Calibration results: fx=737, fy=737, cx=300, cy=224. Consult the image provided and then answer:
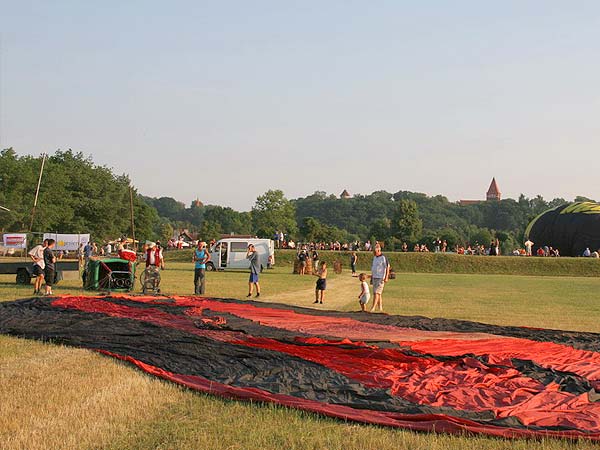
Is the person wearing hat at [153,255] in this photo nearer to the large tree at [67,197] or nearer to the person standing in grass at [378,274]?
the person standing in grass at [378,274]

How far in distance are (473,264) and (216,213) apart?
123 m

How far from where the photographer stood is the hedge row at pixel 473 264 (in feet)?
168

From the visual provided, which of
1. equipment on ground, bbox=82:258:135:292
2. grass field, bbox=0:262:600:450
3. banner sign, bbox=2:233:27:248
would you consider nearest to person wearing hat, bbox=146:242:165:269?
equipment on ground, bbox=82:258:135:292

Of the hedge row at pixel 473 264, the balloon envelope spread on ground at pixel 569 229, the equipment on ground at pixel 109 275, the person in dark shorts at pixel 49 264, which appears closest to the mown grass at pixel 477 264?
the hedge row at pixel 473 264

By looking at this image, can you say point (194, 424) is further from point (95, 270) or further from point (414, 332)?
point (95, 270)

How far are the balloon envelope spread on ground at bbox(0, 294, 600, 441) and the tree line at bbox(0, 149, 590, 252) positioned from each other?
5094 centimetres

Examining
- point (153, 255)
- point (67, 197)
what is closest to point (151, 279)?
point (153, 255)

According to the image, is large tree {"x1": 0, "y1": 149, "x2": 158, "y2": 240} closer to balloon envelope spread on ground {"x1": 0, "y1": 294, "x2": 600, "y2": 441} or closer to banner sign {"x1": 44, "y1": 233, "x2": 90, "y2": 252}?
banner sign {"x1": 44, "y1": 233, "x2": 90, "y2": 252}

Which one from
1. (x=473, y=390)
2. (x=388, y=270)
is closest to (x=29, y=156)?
(x=388, y=270)

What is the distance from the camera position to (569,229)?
6662 cm

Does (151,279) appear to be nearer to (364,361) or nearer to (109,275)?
(109,275)

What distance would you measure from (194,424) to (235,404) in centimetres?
81

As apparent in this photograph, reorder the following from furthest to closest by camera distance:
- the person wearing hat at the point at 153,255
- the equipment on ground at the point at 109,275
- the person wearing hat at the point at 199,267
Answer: the person wearing hat at the point at 199,267 → the equipment on ground at the point at 109,275 → the person wearing hat at the point at 153,255

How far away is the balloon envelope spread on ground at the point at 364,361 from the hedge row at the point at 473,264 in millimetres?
36946
